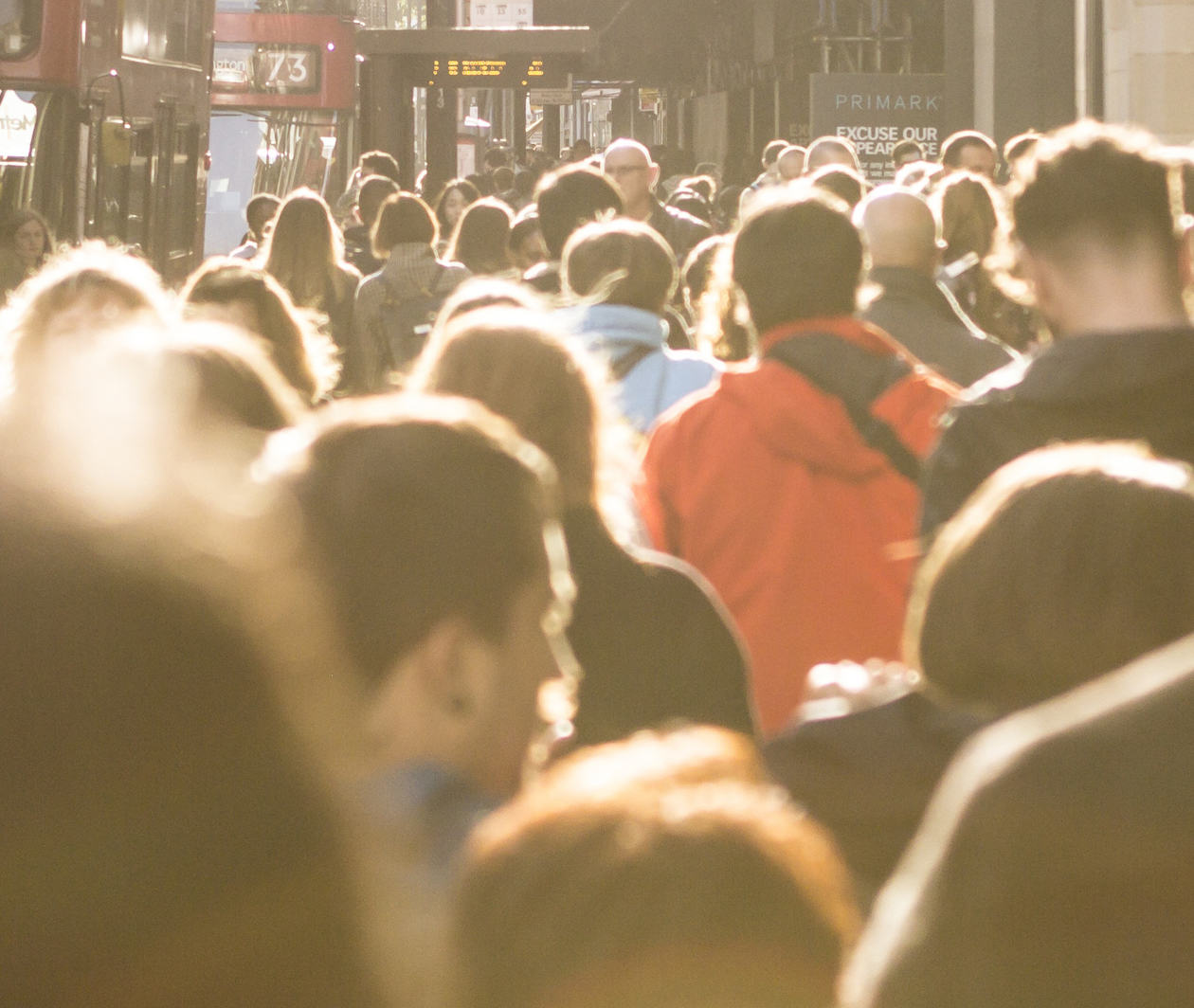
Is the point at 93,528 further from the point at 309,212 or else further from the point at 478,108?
the point at 478,108

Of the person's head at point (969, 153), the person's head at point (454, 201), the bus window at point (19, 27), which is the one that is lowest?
the person's head at point (969, 153)

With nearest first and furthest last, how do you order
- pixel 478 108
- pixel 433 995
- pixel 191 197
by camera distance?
pixel 433 995 < pixel 191 197 < pixel 478 108

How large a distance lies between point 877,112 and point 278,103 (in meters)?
10.4

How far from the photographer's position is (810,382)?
13.8 feet

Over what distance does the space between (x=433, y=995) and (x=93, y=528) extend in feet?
1.73

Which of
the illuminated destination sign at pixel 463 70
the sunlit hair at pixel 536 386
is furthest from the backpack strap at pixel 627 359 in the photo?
the illuminated destination sign at pixel 463 70

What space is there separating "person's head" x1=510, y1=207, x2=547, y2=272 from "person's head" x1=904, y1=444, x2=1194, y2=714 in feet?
25.0

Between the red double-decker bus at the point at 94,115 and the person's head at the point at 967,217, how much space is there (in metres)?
6.62

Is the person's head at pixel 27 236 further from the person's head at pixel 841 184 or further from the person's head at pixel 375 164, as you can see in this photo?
the person's head at pixel 841 184

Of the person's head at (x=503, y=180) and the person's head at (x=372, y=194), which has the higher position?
the person's head at (x=503, y=180)

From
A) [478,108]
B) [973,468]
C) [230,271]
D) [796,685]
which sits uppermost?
[478,108]

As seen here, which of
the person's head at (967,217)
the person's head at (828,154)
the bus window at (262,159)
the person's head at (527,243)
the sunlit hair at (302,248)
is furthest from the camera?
the bus window at (262,159)

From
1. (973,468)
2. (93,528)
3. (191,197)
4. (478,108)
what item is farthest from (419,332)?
(478,108)

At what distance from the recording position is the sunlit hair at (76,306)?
13.9ft
